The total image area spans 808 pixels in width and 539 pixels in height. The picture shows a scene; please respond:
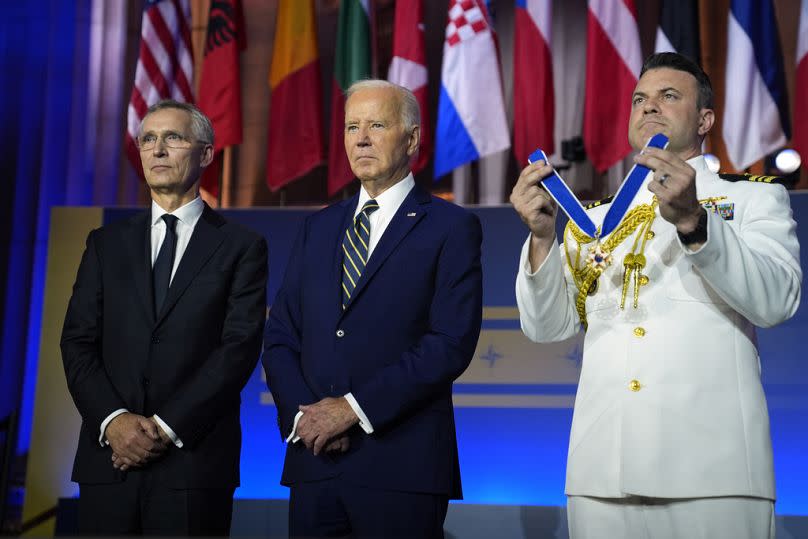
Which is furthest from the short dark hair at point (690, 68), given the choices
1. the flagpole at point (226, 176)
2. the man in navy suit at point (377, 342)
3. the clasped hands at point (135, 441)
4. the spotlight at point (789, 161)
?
the flagpole at point (226, 176)

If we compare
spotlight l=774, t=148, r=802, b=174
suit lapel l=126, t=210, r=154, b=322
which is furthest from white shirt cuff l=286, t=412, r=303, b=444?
spotlight l=774, t=148, r=802, b=174

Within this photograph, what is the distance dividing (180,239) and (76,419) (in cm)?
238

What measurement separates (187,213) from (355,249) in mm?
595

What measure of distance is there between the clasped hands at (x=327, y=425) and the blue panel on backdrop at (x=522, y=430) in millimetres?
2357

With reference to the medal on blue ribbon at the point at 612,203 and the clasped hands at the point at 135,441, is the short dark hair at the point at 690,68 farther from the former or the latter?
the clasped hands at the point at 135,441

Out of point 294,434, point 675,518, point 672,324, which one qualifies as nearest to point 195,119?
point 294,434

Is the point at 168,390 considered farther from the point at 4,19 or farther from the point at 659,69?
the point at 4,19

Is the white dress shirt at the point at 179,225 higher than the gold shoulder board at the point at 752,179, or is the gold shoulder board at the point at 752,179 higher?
the gold shoulder board at the point at 752,179

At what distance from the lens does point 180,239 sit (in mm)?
2703

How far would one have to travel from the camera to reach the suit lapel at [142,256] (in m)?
2.55

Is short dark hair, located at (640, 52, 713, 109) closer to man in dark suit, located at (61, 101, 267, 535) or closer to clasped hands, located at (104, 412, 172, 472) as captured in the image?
man in dark suit, located at (61, 101, 267, 535)

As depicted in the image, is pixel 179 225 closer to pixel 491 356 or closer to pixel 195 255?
pixel 195 255

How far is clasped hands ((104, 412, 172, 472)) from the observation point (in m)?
2.37

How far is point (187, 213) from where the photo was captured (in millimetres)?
2734
